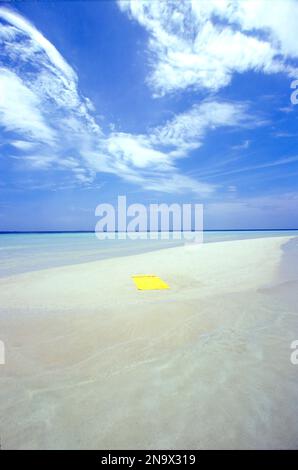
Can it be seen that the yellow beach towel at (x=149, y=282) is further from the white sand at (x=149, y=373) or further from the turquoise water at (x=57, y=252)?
the turquoise water at (x=57, y=252)

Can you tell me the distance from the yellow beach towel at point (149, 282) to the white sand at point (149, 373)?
3.01 feet

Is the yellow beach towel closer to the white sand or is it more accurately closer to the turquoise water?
the white sand

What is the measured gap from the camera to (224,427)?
1903 mm

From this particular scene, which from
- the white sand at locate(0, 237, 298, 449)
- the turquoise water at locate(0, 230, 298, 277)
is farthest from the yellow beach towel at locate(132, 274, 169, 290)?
the turquoise water at locate(0, 230, 298, 277)

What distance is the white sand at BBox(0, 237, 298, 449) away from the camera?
6.15ft

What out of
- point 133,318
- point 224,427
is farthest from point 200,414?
point 133,318

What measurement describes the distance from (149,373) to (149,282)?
4160mm

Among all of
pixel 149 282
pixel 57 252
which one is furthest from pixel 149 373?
pixel 57 252

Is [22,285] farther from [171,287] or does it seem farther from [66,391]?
[66,391]

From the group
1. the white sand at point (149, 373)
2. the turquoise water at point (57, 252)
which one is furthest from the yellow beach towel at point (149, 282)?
the turquoise water at point (57, 252)

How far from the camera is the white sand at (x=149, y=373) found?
1874 millimetres

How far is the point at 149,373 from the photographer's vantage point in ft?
8.52

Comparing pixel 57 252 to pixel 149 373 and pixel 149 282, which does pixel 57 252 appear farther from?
pixel 149 373

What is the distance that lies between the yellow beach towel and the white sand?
916mm
